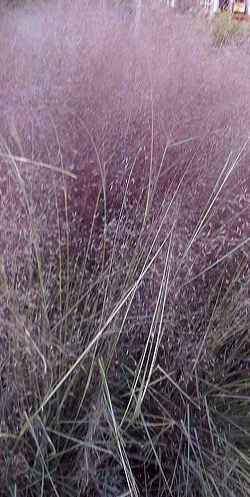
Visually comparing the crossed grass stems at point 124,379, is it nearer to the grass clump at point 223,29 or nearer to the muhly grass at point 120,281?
the muhly grass at point 120,281

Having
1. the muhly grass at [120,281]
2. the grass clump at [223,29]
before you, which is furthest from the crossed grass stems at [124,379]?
the grass clump at [223,29]

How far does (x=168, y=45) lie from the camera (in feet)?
3.59

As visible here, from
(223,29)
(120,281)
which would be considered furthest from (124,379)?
(223,29)

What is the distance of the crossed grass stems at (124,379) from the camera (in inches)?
32.1

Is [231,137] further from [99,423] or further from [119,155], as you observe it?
[99,423]

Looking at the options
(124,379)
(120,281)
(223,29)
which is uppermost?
(223,29)

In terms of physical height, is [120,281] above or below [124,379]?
above

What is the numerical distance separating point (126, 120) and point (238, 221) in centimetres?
22

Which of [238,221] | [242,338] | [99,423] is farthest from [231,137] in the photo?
[99,423]

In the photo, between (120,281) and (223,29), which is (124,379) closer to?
(120,281)

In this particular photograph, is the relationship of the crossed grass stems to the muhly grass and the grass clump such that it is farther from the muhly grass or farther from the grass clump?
the grass clump

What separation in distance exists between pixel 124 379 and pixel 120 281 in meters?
0.14

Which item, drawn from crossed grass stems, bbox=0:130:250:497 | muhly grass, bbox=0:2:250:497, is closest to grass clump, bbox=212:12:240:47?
muhly grass, bbox=0:2:250:497

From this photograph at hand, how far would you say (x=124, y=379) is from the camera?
89 cm
